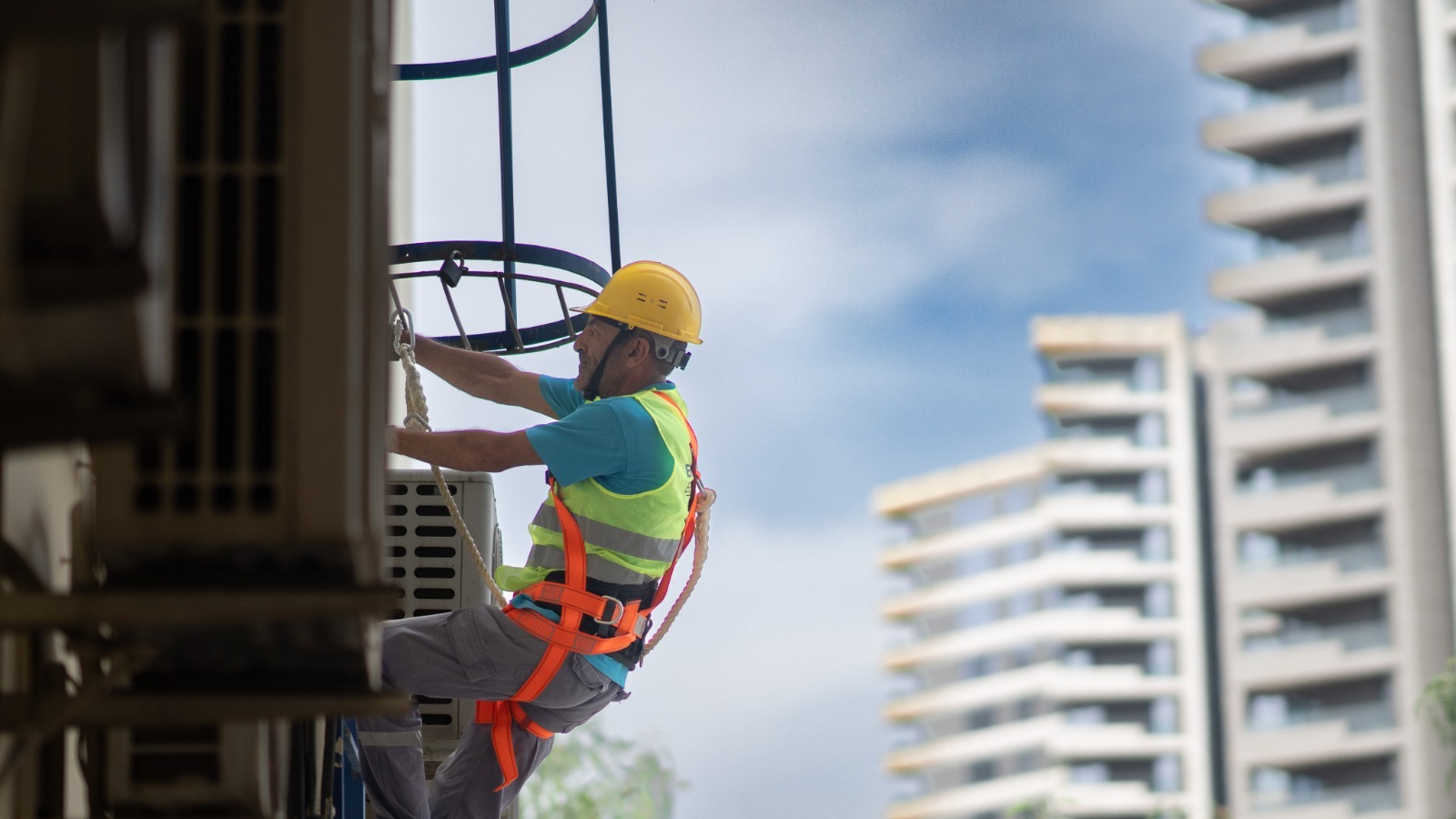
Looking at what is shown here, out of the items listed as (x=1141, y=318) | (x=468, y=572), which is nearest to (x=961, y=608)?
(x=1141, y=318)

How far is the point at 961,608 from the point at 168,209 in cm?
7914

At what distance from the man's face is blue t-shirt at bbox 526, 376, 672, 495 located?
0.94 ft

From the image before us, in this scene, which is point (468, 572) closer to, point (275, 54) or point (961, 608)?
point (275, 54)

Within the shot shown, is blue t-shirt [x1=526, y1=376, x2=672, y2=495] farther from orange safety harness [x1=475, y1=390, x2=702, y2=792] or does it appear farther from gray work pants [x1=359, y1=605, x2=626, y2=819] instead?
gray work pants [x1=359, y1=605, x2=626, y2=819]

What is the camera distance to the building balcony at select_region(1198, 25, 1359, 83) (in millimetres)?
55531

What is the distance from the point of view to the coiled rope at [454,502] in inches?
157

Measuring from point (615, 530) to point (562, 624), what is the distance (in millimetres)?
281

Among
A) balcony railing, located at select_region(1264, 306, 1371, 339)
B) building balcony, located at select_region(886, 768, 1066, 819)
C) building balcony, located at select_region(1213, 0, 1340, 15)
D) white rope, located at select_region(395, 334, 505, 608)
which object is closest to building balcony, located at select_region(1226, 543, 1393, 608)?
balcony railing, located at select_region(1264, 306, 1371, 339)

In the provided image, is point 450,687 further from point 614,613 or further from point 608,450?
point 608,450

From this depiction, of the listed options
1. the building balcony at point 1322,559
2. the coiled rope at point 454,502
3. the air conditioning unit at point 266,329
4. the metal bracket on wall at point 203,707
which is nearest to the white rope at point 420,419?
the coiled rope at point 454,502

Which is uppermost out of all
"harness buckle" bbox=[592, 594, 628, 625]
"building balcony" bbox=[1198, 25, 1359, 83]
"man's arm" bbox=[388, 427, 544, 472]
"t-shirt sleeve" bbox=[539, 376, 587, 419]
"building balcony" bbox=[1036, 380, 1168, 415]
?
"building balcony" bbox=[1198, 25, 1359, 83]

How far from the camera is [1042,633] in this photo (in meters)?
75.3

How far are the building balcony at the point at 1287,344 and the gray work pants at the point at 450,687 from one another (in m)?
52.5

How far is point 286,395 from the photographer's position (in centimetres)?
174
